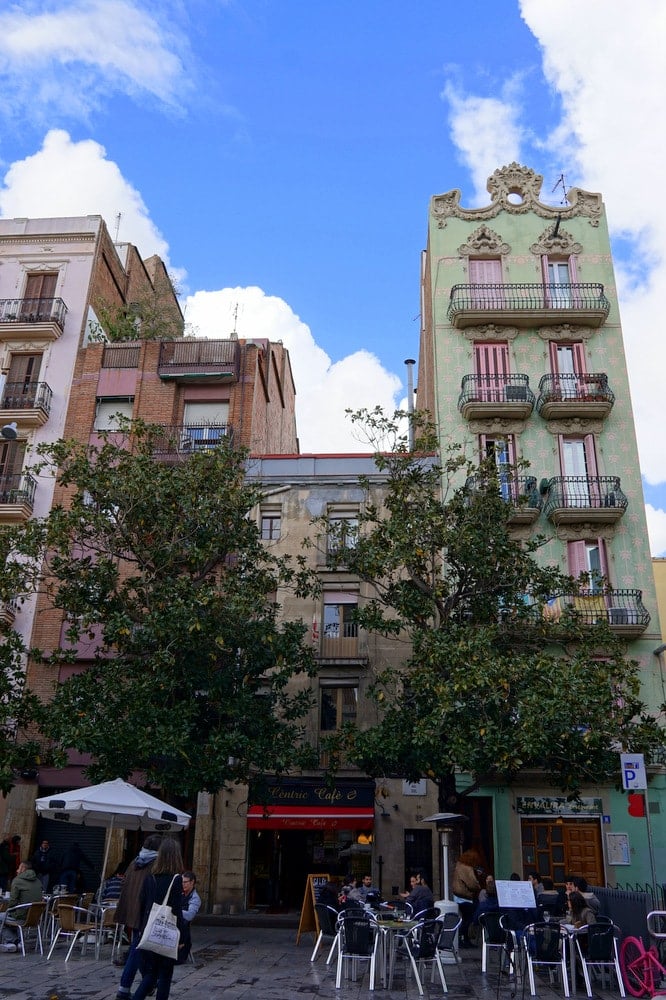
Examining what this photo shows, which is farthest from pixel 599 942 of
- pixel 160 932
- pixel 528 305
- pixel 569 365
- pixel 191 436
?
pixel 528 305

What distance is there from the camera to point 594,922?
40.0 ft

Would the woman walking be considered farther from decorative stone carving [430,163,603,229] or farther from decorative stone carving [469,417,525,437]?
decorative stone carving [430,163,603,229]

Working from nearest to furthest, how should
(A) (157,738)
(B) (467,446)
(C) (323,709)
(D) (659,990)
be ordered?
(D) (659,990) → (A) (157,738) → (C) (323,709) → (B) (467,446)

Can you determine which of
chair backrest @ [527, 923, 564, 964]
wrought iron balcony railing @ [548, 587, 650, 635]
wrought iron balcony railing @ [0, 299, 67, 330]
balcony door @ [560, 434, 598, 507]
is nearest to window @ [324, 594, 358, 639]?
wrought iron balcony railing @ [548, 587, 650, 635]

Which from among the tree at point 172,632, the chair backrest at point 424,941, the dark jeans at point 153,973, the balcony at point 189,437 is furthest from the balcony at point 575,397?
the dark jeans at point 153,973

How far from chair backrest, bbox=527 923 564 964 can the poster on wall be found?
1187 cm

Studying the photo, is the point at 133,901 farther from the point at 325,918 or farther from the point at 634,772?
the point at 634,772

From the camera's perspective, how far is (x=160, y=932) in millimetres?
8148

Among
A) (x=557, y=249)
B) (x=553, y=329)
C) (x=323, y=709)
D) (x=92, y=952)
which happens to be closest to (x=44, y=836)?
(x=323, y=709)

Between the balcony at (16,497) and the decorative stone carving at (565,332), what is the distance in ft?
58.9

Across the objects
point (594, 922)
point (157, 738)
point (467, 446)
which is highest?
point (467, 446)

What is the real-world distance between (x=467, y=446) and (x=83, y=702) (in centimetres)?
1506

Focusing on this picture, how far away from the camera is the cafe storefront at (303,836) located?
23.5 m

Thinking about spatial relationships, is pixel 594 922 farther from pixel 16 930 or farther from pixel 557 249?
pixel 557 249
